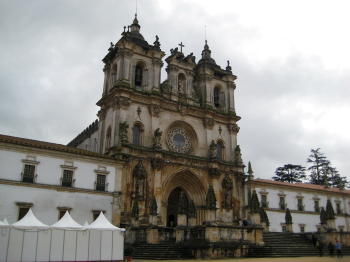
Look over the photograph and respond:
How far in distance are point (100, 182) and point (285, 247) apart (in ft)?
54.4

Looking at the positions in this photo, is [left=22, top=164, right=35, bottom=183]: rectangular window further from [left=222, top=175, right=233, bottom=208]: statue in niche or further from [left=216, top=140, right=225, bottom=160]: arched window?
[left=216, top=140, right=225, bottom=160]: arched window

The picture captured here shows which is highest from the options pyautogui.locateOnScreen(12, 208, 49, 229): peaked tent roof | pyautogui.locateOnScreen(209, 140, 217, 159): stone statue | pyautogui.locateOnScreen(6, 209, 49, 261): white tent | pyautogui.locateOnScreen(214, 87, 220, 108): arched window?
pyautogui.locateOnScreen(214, 87, 220, 108): arched window

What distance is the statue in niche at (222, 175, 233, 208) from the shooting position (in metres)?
39.9

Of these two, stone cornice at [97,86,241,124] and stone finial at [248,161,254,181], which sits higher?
stone cornice at [97,86,241,124]

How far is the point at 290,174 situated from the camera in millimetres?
78500

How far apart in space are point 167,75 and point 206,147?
31.9 ft

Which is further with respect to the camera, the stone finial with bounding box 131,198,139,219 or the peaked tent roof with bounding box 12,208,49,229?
the stone finial with bounding box 131,198,139,219

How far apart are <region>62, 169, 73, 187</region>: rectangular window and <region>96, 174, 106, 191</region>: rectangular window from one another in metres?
2.47

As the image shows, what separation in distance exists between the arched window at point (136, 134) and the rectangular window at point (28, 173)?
10.9 m

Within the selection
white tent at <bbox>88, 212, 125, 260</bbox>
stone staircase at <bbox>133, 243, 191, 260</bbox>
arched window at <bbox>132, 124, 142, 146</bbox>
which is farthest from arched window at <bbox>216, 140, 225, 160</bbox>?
white tent at <bbox>88, 212, 125, 260</bbox>

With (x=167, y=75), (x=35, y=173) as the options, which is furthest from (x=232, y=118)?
(x=35, y=173)

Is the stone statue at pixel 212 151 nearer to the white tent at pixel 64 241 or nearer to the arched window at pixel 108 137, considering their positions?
the arched window at pixel 108 137

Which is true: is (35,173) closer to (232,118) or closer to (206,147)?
(206,147)

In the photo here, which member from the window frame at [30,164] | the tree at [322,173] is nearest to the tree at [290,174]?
the tree at [322,173]
